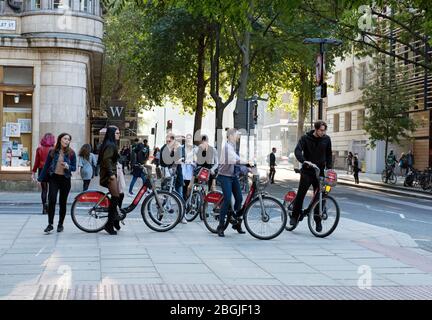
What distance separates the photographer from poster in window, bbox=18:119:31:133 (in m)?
21.6

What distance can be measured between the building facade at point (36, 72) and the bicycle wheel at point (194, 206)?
31.1 feet

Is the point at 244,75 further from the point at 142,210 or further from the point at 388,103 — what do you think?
the point at 142,210

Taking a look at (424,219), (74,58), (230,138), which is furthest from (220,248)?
(74,58)

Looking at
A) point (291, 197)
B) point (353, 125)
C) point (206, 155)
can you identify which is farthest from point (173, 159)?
point (353, 125)

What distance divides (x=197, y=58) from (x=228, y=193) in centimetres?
2620

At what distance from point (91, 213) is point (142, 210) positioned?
841 millimetres

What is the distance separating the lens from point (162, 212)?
37.3 feet

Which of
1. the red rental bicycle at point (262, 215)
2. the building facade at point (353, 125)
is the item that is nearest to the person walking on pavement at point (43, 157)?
the red rental bicycle at point (262, 215)

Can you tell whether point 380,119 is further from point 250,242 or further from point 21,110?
point 250,242

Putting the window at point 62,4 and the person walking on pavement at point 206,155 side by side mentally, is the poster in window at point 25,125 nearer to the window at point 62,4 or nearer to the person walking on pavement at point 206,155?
the window at point 62,4

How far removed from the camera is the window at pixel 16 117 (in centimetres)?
2142

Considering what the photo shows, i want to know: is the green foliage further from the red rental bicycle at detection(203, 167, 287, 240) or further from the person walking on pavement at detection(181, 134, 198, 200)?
the red rental bicycle at detection(203, 167, 287, 240)

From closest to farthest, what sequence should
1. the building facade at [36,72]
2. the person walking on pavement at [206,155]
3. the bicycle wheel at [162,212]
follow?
the bicycle wheel at [162,212]
the person walking on pavement at [206,155]
the building facade at [36,72]

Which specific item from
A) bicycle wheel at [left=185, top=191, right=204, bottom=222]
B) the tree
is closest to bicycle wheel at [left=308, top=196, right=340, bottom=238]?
bicycle wheel at [left=185, top=191, right=204, bottom=222]
